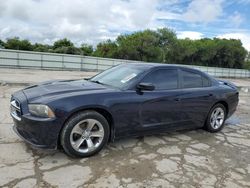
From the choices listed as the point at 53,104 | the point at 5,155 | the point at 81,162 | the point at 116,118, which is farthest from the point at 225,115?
the point at 5,155

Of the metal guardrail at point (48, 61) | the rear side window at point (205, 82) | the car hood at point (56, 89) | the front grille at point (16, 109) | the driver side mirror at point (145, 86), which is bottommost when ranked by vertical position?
the front grille at point (16, 109)

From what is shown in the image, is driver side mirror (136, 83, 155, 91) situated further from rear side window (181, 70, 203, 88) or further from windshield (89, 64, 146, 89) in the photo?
rear side window (181, 70, 203, 88)

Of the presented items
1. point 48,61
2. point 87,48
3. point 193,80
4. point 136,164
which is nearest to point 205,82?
point 193,80

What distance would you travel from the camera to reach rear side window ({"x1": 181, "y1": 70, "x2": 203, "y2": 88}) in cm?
524

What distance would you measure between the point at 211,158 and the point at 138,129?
127 centimetres

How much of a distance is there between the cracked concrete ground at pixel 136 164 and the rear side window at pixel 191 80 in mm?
1070

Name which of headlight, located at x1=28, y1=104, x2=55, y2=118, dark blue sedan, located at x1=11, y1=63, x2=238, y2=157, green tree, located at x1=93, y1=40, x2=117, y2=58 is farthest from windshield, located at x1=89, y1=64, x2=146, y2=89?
green tree, located at x1=93, y1=40, x2=117, y2=58

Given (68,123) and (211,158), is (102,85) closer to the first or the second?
(68,123)

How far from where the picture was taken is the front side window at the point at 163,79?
471 centimetres

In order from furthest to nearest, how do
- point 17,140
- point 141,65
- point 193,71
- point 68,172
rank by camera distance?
1. point 193,71
2. point 141,65
3. point 17,140
4. point 68,172

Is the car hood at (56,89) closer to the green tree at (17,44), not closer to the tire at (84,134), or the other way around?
the tire at (84,134)

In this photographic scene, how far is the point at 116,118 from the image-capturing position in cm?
412

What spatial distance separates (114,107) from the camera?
13.4 feet

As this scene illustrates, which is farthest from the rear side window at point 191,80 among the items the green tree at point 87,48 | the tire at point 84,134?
the green tree at point 87,48
